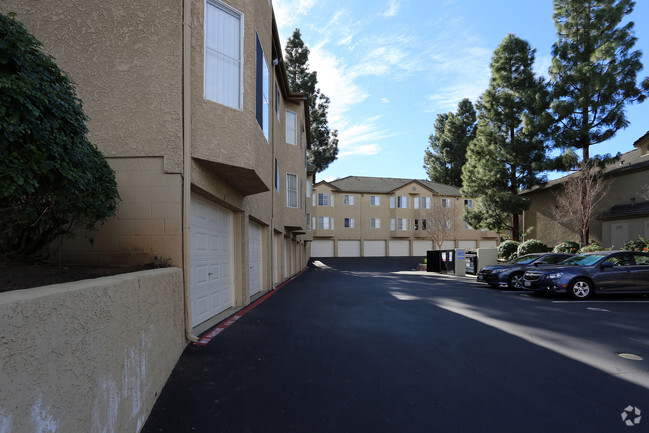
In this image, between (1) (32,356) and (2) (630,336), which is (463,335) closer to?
(2) (630,336)

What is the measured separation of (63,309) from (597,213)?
29.5 meters

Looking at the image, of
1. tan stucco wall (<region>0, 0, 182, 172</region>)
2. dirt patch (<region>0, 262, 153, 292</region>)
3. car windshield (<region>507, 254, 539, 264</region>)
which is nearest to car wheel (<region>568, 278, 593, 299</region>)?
car windshield (<region>507, 254, 539, 264</region>)

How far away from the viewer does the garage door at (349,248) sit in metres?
46.6

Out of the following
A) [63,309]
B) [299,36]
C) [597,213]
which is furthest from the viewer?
[299,36]

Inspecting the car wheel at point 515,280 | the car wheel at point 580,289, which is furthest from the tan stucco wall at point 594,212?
the car wheel at point 580,289

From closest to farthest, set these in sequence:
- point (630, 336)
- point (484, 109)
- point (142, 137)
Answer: point (142, 137)
point (630, 336)
point (484, 109)

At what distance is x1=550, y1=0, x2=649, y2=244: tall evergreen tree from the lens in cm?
2289

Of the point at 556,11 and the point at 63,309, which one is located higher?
the point at 556,11

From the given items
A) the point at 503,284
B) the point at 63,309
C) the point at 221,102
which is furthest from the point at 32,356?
the point at 503,284

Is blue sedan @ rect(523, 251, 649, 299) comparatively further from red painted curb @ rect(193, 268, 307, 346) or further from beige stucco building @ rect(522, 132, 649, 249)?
beige stucco building @ rect(522, 132, 649, 249)

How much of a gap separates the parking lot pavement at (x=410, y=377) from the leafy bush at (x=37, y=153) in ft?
8.01

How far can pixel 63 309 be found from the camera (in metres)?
2.26

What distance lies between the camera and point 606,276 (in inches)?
447

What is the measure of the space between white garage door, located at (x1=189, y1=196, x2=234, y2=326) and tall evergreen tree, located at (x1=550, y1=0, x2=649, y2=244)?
22.4 m
